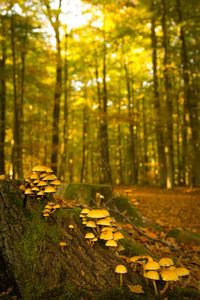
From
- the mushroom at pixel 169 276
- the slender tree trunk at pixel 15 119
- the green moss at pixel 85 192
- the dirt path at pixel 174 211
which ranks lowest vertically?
the dirt path at pixel 174 211

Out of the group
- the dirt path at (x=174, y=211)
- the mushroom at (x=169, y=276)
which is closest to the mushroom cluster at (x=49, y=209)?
the mushroom at (x=169, y=276)

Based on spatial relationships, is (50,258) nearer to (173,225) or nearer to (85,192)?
(85,192)

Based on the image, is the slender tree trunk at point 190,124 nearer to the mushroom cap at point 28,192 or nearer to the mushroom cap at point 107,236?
the mushroom cap at point 107,236

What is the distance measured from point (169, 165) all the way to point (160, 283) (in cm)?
1107

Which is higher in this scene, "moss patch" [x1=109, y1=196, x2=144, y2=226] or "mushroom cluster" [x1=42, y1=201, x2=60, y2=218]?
"mushroom cluster" [x1=42, y1=201, x2=60, y2=218]

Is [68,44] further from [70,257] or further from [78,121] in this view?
[70,257]

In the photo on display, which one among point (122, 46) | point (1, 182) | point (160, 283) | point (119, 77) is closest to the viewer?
point (160, 283)

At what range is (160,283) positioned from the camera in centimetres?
231

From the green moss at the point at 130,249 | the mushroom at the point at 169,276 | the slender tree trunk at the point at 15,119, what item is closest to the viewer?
the mushroom at the point at 169,276

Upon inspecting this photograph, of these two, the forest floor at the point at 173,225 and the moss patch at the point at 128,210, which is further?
the moss patch at the point at 128,210

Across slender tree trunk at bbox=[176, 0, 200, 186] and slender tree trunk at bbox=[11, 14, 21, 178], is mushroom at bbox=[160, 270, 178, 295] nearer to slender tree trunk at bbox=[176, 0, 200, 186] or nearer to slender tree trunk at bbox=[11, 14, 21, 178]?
slender tree trunk at bbox=[11, 14, 21, 178]

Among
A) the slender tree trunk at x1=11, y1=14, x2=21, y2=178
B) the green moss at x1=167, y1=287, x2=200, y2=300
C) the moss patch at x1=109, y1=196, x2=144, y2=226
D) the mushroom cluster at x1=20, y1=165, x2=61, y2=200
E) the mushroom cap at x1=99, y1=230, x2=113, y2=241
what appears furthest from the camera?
the slender tree trunk at x1=11, y1=14, x2=21, y2=178

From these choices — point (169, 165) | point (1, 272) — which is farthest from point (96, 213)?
point (169, 165)

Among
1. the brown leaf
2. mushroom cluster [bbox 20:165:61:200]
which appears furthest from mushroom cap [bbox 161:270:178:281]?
mushroom cluster [bbox 20:165:61:200]
